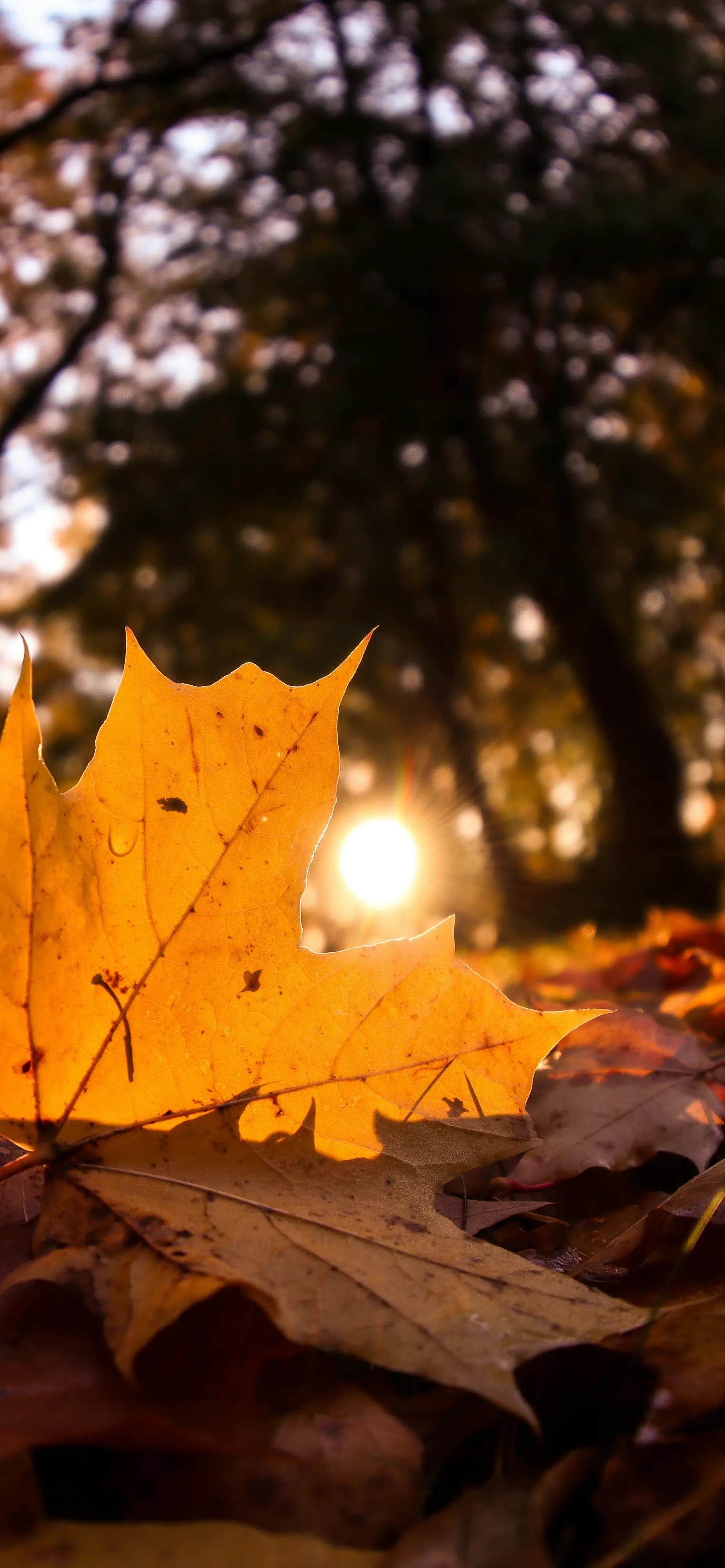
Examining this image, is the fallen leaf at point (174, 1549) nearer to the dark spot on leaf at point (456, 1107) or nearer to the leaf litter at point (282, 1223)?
the leaf litter at point (282, 1223)

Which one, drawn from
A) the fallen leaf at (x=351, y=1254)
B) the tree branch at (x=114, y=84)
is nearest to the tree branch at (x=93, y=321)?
the tree branch at (x=114, y=84)

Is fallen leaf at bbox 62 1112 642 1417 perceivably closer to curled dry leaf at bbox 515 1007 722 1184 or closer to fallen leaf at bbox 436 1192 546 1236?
fallen leaf at bbox 436 1192 546 1236

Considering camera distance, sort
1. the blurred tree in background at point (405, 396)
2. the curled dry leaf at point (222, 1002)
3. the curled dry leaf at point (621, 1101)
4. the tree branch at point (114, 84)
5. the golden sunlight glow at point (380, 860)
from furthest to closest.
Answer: the blurred tree in background at point (405, 396), the tree branch at point (114, 84), the golden sunlight glow at point (380, 860), the curled dry leaf at point (621, 1101), the curled dry leaf at point (222, 1002)

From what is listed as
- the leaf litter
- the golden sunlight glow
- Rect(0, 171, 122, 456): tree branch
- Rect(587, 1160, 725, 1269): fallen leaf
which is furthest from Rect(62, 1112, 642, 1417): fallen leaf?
Rect(0, 171, 122, 456): tree branch

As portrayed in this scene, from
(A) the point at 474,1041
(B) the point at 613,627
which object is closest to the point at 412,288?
(B) the point at 613,627

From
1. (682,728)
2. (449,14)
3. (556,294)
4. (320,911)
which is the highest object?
(449,14)

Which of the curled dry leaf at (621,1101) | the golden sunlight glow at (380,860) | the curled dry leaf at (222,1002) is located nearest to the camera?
the curled dry leaf at (222,1002)

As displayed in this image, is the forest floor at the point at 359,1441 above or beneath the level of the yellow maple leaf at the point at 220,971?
beneath

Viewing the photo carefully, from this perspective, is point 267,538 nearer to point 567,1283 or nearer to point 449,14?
point 449,14
